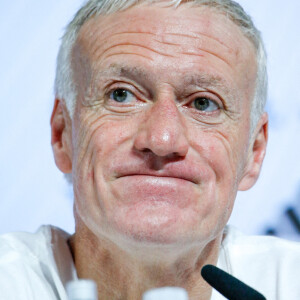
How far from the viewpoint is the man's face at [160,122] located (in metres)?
1.17

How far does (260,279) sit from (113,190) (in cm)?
58

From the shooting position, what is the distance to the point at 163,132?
1147 millimetres

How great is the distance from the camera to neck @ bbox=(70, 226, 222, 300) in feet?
A: 4.22

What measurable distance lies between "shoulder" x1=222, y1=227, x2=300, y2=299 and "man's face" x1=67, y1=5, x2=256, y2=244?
331mm

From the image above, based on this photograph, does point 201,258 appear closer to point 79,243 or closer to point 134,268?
point 134,268

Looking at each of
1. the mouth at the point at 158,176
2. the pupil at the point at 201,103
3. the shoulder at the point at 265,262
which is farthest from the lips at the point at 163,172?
the shoulder at the point at 265,262

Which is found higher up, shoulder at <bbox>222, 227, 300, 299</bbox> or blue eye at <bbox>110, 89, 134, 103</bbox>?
blue eye at <bbox>110, 89, 134, 103</bbox>

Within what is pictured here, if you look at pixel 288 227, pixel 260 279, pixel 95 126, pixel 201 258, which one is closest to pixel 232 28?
pixel 95 126

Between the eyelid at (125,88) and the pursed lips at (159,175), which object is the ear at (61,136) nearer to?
the eyelid at (125,88)

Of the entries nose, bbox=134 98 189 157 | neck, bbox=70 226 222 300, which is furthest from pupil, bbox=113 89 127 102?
neck, bbox=70 226 222 300

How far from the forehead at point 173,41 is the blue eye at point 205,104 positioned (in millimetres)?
Result: 66

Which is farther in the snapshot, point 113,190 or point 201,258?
point 201,258

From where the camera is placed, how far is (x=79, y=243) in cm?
142

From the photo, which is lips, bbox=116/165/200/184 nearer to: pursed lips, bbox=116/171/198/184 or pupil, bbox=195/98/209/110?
pursed lips, bbox=116/171/198/184
